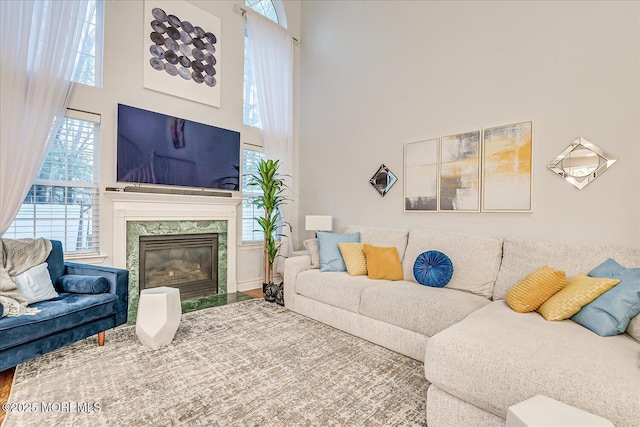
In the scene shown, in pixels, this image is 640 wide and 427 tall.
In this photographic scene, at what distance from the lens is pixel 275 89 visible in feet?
15.6

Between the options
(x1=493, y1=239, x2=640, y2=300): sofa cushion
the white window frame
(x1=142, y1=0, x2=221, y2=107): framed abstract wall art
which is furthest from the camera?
the white window frame

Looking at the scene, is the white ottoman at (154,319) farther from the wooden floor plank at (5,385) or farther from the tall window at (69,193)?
the tall window at (69,193)

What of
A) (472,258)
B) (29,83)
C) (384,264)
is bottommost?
(384,264)

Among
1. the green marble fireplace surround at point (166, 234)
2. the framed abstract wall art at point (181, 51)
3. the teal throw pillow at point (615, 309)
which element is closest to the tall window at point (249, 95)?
the framed abstract wall art at point (181, 51)

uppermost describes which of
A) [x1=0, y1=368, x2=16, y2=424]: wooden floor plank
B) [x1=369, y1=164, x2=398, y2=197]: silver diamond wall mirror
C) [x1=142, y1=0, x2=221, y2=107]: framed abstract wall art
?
[x1=142, y1=0, x2=221, y2=107]: framed abstract wall art

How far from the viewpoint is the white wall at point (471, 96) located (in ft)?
7.91

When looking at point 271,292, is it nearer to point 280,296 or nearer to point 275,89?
point 280,296

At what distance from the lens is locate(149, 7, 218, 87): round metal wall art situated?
3.71 m

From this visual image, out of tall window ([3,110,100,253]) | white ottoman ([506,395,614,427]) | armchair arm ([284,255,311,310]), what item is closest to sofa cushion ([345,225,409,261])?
armchair arm ([284,255,311,310])

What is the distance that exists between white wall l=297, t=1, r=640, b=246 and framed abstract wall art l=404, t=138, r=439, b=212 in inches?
3.8

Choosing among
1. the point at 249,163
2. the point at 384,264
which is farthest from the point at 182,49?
the point at 384,264

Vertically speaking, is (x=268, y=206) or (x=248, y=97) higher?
(x=248, y=97)

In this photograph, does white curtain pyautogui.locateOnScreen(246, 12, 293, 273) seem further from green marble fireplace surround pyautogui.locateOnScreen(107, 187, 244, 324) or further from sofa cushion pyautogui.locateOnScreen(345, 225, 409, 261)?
sofa cushion pyautogui.locateOnScreen(345, 225, 409, 261)

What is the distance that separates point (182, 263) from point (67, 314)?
1825 mm
